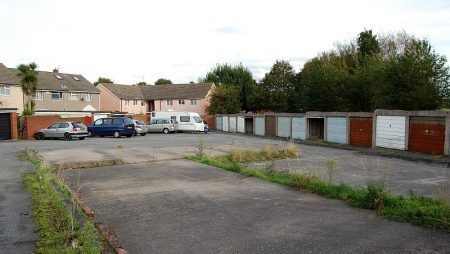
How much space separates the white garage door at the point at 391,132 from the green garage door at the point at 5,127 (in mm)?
28951

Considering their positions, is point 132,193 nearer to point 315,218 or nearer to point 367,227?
point 315,218

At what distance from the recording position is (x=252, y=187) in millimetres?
10656

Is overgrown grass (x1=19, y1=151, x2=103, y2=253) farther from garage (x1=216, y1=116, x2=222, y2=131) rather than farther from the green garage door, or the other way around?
garage (x1=216, y1=116, x2=222, y2=131)

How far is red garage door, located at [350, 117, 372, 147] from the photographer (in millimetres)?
24953

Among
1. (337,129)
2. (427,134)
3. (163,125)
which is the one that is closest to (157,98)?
(163,125)

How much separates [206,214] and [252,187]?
10.00 feet

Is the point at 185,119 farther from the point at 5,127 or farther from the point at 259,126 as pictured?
the point at 5,127

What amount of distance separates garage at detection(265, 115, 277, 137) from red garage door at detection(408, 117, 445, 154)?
16487 millimetres

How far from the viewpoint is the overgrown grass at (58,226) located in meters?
5.56

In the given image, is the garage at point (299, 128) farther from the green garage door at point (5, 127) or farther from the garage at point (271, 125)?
the green garage door at point (5, 127)

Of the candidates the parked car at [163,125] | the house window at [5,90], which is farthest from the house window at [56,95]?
the parked car at [163,125]

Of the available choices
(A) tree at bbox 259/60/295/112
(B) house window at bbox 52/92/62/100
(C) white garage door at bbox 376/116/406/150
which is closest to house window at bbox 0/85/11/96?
(B) house window at bbox 52/92/62/100

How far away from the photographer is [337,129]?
28.1 meters

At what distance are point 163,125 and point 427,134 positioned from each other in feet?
89.7
